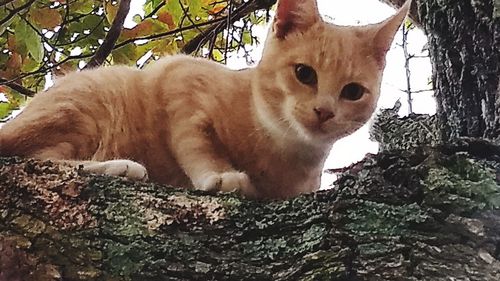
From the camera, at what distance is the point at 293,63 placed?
174 cm

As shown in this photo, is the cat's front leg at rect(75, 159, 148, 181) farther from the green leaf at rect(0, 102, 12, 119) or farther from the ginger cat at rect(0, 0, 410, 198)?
the green leaf at rect(0, 102, 12, 119)

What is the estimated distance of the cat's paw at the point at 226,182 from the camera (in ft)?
4.76

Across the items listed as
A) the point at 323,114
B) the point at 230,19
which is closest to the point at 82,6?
the point at 230,19

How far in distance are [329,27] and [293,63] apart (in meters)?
0.16

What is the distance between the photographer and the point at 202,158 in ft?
5.24

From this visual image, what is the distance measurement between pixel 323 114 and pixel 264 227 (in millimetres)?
638

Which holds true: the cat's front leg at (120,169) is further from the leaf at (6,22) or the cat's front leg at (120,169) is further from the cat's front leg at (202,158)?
the leaf at (6,22)

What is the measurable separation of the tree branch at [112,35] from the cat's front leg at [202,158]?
0.51 m

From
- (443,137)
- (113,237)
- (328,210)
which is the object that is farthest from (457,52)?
(113,237)

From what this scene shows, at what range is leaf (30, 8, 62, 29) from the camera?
7.35ft

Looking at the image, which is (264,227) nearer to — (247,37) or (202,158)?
(202,158)

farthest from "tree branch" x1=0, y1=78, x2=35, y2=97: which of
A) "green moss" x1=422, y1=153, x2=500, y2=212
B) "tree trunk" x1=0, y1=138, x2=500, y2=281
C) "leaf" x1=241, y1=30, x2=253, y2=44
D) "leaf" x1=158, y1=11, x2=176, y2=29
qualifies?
"green moss" x1=422, y1=153, x2=500, y2=212

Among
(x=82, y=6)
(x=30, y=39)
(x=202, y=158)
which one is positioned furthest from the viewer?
(x=82, y=6)

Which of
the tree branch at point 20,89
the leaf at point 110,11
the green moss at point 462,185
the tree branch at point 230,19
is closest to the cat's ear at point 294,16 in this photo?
the tree branch at point 230,19
